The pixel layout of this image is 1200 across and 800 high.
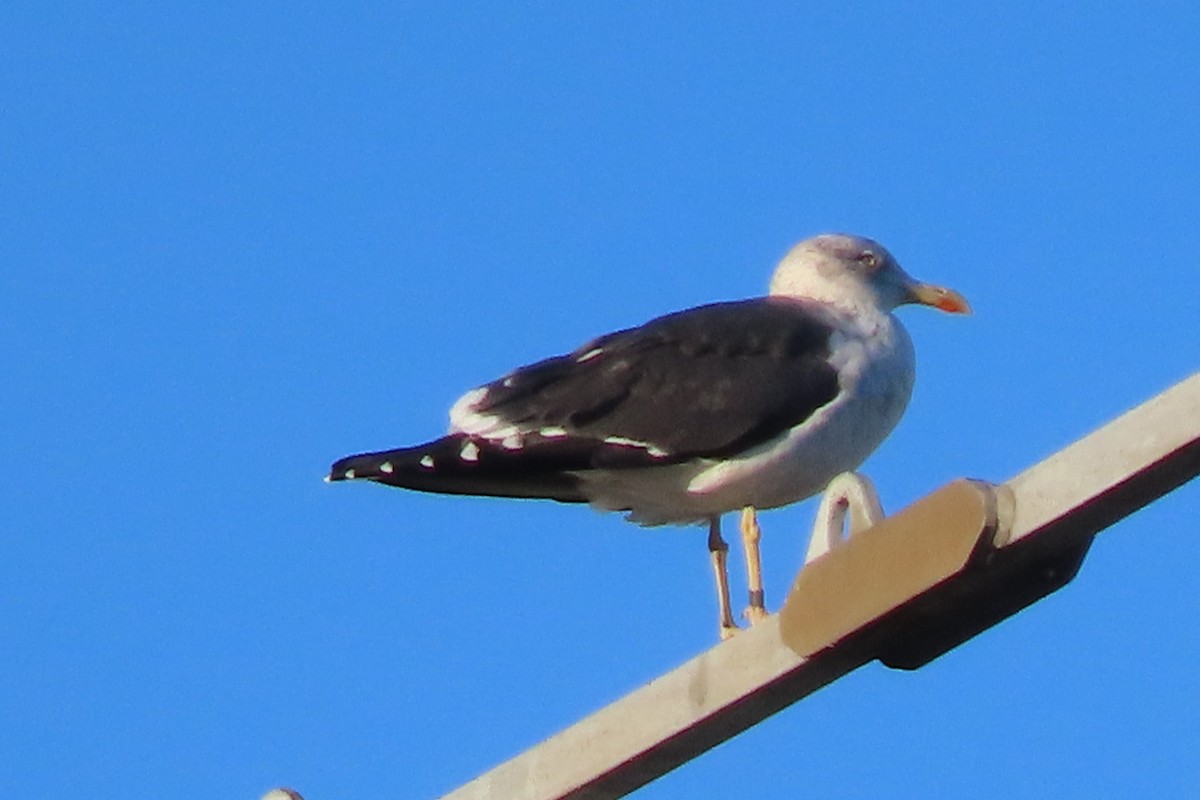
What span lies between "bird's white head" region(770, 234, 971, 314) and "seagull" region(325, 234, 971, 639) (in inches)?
18.1

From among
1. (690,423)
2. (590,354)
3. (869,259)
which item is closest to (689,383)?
(690,423)

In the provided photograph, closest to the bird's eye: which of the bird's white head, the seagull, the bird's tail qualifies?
the bird's white head

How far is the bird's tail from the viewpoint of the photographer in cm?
739

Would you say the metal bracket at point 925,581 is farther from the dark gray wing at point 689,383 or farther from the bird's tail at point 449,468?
the dark gray wing at point 689,383

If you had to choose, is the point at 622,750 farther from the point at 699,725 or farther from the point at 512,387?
the point at 512,387

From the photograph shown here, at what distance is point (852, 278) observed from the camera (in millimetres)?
8977

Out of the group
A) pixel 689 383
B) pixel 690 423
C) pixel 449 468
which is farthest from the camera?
pixel 689 383

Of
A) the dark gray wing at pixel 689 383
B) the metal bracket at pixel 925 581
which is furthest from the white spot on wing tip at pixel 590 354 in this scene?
the metal bracket at pixel 925 581

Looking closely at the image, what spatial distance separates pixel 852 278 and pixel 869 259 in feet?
0.49

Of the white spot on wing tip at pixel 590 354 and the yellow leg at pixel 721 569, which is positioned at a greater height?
the white spot on wing tip at pixel 590 354

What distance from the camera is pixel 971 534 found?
Answer: 12.1 ft

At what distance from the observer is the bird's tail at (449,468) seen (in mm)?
7395

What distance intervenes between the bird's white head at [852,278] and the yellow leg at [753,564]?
135 cm

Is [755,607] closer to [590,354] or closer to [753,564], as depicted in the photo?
[753,564]
